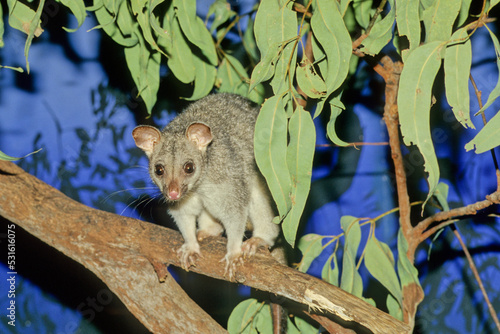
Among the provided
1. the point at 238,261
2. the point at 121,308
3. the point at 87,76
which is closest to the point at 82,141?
the point at 87,76

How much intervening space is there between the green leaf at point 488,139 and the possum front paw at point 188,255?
6.13 ft

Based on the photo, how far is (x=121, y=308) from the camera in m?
4.76

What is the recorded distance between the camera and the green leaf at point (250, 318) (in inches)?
142

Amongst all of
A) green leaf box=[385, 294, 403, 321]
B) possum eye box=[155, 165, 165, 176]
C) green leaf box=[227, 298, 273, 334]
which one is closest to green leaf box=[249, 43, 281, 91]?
possum eye box=[155, 165, 165, 176]

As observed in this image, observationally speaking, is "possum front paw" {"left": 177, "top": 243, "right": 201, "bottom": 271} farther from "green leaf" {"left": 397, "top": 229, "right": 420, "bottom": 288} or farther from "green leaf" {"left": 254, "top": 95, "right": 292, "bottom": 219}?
"green leaf" {"left": 397, "top": 229, "right": 420, "bottom": 288}

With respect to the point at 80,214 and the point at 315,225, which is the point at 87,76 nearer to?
the point at 80,214

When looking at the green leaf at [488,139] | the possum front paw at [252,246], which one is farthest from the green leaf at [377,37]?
the possum front paw at [252,246]

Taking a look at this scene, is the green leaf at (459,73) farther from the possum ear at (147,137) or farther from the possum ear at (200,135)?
the possum ear at (147,137)

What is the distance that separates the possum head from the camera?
3234 millimetres

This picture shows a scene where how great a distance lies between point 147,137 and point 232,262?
1.02 m

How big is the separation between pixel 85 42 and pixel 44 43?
1.17ft

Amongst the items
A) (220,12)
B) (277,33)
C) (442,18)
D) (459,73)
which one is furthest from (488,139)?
(220,12)

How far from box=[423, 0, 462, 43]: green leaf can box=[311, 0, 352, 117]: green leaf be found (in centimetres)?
41

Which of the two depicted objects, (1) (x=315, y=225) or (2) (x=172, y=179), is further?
(1) (x=315, y=225)
